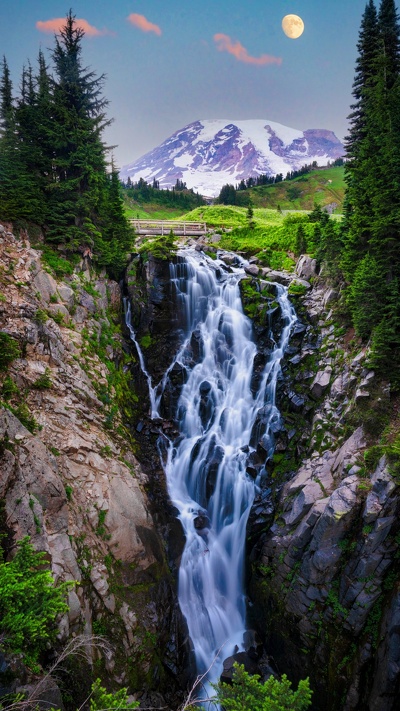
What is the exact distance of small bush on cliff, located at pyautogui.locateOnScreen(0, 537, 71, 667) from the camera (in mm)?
5957

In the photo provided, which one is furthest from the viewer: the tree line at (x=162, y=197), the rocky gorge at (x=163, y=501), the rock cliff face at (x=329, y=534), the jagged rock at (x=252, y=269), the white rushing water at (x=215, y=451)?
the tree line at (x=162, y=197)

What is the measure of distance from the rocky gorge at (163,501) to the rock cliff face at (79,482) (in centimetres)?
6

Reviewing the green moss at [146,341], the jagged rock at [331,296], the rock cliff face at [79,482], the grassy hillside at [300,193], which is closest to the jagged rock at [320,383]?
the jagged rock at [331,296]

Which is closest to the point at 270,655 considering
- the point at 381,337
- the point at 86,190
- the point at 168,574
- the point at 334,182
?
the point at 168,574

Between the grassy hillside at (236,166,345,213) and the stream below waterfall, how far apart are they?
56.0 meters

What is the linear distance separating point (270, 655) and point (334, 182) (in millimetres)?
93739

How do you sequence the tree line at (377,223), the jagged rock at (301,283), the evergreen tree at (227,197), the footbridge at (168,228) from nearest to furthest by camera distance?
the tree line at (377,223)
the jagged rock at (301,283)
the footbridge at (168,228)
the evergreen tree at (227,197)

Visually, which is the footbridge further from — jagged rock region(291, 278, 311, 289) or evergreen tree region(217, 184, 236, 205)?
evergreen tree region(217, 184, 236, 205)

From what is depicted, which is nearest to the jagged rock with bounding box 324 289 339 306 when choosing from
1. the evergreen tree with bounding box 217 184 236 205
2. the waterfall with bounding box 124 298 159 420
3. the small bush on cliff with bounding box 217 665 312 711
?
the waterfall with bounding box 124 298 159 420

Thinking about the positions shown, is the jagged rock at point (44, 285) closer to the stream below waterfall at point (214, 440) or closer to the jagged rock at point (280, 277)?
the stream below waterfall at point (214, 440)

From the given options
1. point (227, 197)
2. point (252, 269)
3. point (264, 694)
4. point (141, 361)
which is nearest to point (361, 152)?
point (252, 269)

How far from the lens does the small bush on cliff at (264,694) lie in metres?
6.64

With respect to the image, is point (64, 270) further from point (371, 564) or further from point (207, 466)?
point (371, 564)

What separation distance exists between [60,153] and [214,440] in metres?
18.2
